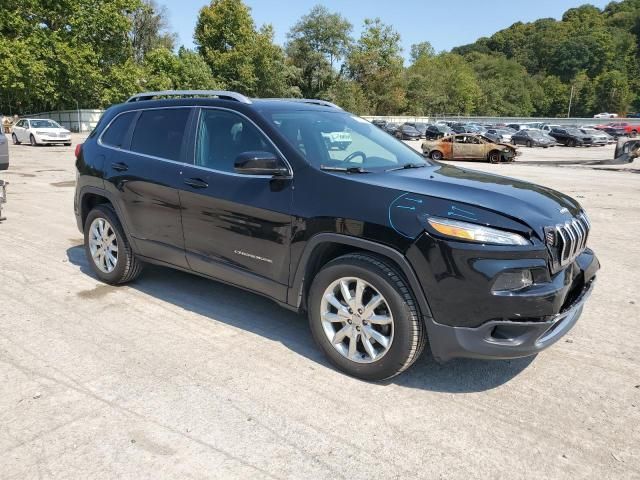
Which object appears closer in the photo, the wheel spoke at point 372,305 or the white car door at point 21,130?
the wheel spoke at point 372,305

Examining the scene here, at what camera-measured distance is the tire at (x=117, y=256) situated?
4.98m

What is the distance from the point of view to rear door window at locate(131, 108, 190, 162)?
4.44 m

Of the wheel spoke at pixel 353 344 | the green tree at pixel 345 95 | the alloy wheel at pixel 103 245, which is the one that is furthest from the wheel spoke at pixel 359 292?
the green tree at pixel 345 95

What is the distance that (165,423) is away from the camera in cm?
294

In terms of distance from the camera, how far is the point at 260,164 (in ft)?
11.7

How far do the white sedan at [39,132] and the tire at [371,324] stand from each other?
27.9 meters

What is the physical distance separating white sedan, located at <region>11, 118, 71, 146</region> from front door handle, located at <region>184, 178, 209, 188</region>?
1047 inches

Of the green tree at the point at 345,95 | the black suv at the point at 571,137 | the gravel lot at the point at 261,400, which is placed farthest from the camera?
the green tree at the point at 345,95

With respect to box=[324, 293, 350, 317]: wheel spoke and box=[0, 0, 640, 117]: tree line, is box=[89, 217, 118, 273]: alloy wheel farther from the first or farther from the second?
box=[0, 0, 640, 117]: tree line

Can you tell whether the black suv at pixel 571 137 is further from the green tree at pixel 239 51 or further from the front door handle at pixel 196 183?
the front door handle at pixel 196 183

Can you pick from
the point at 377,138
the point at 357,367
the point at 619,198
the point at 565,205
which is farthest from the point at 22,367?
the point at 619,198

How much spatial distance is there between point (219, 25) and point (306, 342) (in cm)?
6648

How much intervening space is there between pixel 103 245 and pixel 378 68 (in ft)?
275

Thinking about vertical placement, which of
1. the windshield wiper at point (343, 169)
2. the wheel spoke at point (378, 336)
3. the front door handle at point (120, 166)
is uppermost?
the windshield wiper at point (343, 169)
